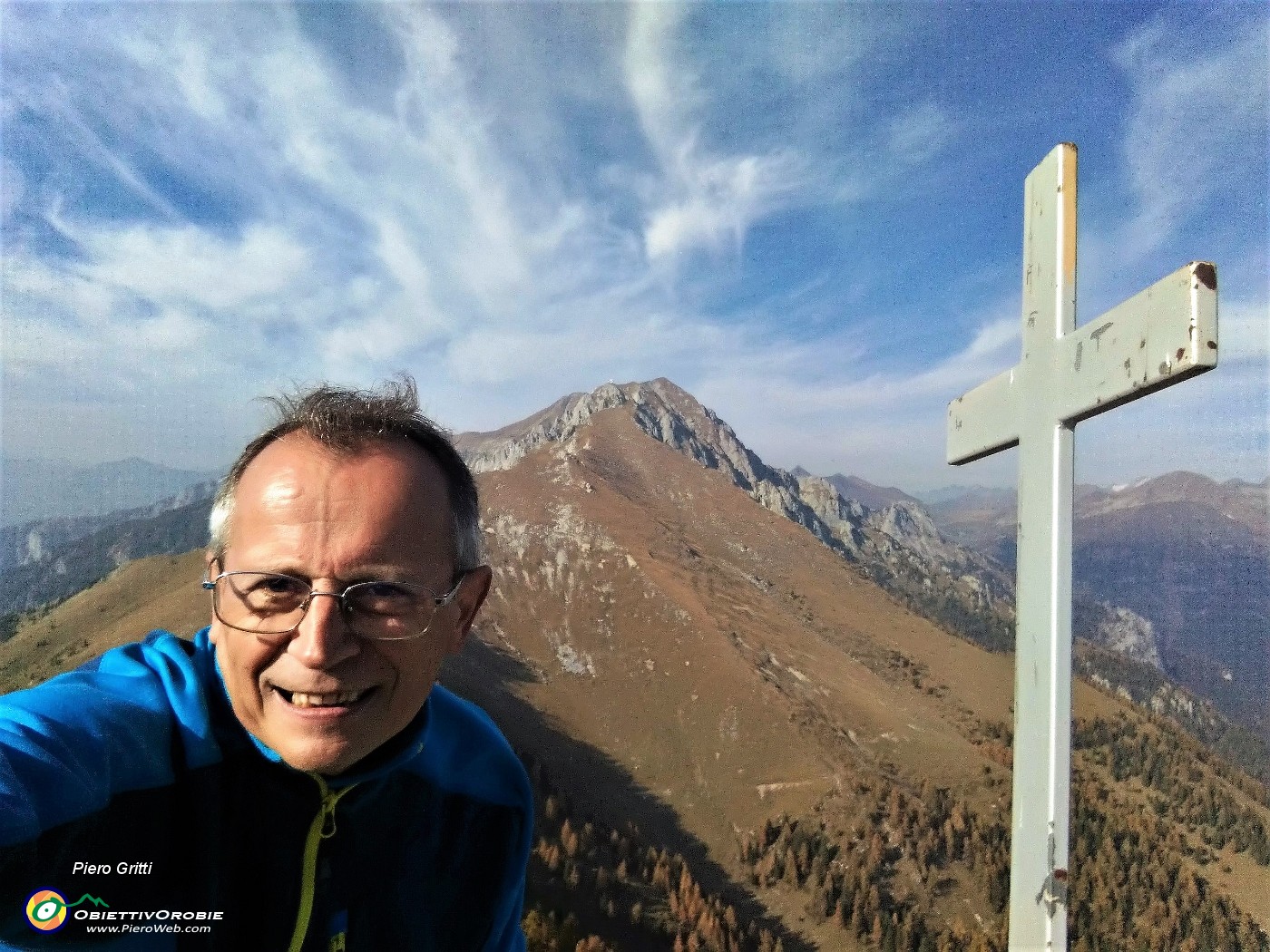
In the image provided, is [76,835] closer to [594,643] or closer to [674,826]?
[674,826]

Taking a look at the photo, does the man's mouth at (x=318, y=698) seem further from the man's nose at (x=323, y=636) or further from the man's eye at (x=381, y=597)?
the man's eye at (x=381, y=597)

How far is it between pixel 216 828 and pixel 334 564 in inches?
22.0

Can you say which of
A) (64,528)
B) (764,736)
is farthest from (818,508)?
(64,528)

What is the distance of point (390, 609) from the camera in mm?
1545

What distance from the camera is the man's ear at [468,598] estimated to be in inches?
69.0

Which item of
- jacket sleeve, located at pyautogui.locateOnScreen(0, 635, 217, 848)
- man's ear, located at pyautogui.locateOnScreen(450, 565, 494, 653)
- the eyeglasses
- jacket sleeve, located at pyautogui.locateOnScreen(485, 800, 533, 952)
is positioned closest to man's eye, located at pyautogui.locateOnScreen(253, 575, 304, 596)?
the eyeglasses

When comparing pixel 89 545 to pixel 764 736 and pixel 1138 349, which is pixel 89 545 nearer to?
pixel 764 736

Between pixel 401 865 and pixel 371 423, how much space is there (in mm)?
1090

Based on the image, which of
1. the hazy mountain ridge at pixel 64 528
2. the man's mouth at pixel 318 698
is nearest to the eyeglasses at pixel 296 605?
the man's mouth at pixel 318 698

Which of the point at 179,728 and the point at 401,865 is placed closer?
the point at 179,728

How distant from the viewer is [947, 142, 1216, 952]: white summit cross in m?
2.54

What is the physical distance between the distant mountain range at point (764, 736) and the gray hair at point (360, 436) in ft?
16.3

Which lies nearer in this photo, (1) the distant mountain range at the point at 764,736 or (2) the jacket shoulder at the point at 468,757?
(2) the jacket shoulder at the point at 468,757

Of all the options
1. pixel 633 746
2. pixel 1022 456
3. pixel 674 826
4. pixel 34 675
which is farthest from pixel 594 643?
pixel 1022 456
